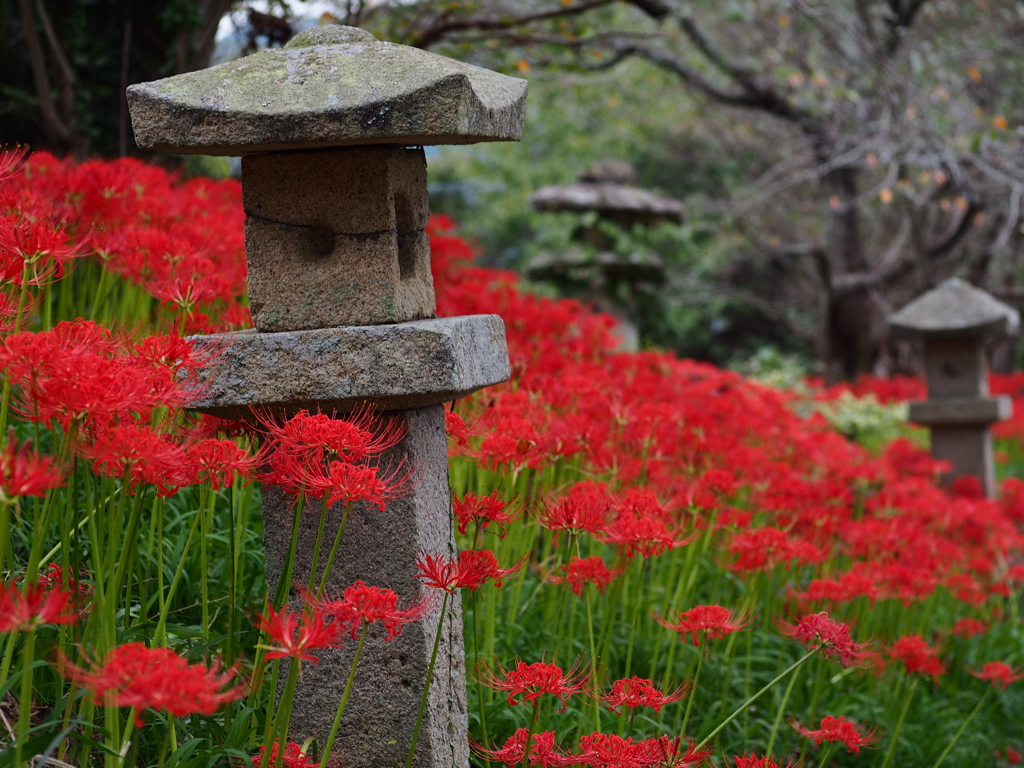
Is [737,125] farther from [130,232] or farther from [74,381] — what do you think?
[74,381]

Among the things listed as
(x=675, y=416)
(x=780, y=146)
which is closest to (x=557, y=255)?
(x=780, y=146)

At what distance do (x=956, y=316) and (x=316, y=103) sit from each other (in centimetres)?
610

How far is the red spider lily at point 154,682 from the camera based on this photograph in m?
1.38

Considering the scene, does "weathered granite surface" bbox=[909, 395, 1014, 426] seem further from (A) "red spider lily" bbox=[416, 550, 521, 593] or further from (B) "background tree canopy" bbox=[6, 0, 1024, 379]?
(A) "red spider lily" bbox=[416, 550, 521, 593]

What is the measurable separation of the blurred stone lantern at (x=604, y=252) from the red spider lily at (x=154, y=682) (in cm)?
843

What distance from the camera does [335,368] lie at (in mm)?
2266

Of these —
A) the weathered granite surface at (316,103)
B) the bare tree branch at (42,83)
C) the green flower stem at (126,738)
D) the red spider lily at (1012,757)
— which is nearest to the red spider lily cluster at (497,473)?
the green flower stem at (126,738)

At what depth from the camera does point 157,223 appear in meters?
3.67

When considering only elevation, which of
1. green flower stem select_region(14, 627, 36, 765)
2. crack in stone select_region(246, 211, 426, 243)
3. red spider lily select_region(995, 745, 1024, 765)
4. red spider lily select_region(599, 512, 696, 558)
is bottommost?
red spider lily select_region(995, 745, 1024, 765)

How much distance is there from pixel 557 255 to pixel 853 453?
5222 mm

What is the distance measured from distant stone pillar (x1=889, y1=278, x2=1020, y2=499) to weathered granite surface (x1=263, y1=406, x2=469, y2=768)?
18.8 ft

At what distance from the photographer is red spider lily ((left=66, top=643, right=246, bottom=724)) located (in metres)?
1.38

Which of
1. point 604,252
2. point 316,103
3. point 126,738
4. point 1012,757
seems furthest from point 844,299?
point 126,738

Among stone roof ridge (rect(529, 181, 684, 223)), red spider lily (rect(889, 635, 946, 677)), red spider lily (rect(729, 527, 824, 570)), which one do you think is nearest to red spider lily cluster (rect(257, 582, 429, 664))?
red spider lily (rect(729, 527, 824, 570))
